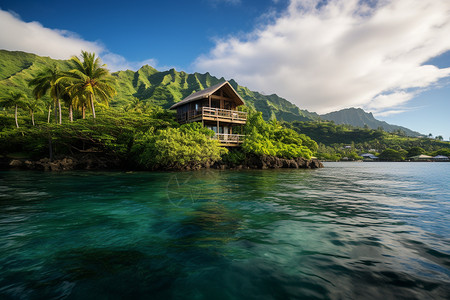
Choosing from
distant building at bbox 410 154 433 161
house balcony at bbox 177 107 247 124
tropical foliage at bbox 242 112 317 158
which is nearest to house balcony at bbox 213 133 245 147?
tropical foliage at bbox 242 112 317 158

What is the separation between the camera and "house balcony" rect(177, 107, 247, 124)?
26102mm

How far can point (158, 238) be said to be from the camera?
4703 millimetres

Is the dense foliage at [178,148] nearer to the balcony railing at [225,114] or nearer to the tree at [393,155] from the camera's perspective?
the balcony railing at [225,114]

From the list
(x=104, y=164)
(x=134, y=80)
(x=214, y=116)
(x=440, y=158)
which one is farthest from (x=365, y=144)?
(x=134, y=80)

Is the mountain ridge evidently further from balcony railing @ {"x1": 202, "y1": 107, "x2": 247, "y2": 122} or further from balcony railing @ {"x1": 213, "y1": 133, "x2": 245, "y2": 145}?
balcony railing @ {"x1": 213, "y1": 133, "x2": 245, "y2": 145}

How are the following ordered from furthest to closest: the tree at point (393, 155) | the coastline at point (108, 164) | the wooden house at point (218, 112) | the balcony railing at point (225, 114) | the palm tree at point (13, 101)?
the tree at point (393, 155) < the palm tree at point (13, 101) < the wooden house at point (218, 112) < the balcony railing at point (225, 114) < the coastline at point (108, 164)

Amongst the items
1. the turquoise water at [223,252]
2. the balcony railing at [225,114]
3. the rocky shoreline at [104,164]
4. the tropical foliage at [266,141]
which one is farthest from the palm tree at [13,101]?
the turquoise water at [223,252]

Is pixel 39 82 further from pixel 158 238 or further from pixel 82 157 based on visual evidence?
pixel 158 238

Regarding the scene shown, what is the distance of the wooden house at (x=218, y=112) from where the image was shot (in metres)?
26.8

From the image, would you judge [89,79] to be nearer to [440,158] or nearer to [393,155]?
[393,155]

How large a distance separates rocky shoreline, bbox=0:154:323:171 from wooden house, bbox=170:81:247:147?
3.08m

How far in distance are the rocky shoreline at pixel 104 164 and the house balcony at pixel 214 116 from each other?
5498 millimetres

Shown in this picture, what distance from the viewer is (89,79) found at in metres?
27.8

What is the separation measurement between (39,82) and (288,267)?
1555 inches
